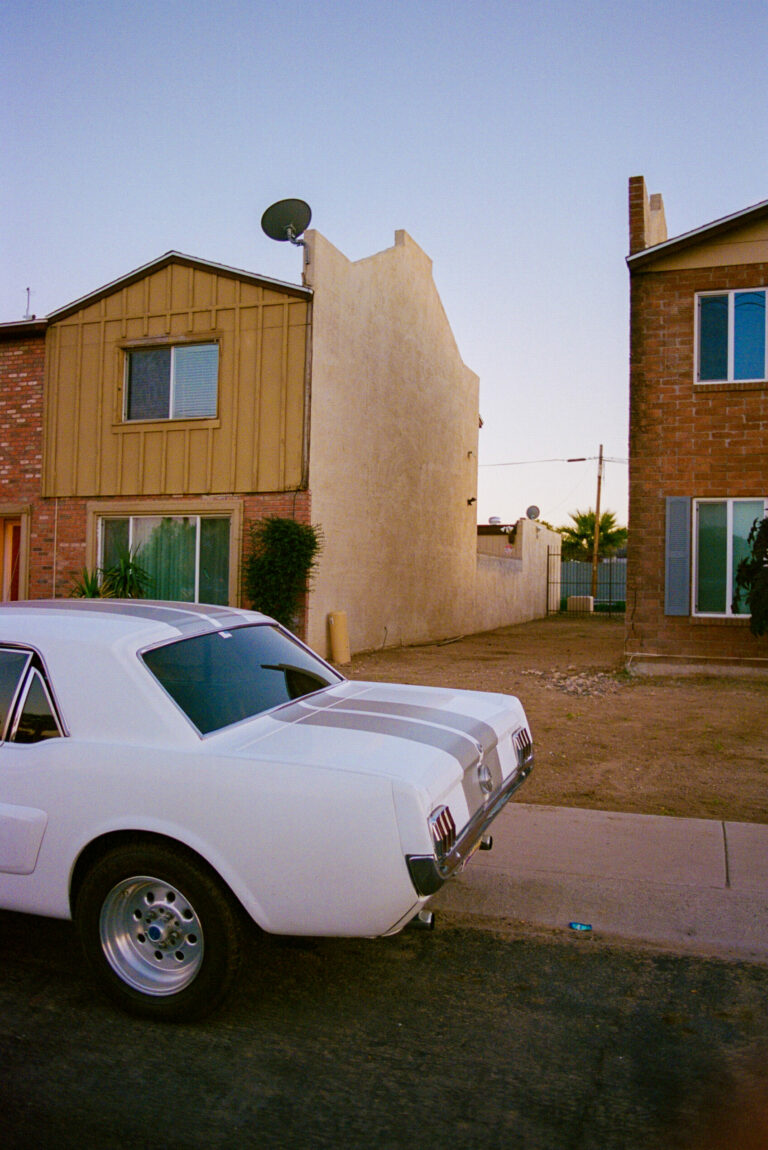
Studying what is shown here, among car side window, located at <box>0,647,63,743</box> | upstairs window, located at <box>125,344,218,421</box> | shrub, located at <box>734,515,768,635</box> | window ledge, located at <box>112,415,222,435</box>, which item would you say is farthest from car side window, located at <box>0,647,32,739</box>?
upstairs window, located at <box>125,344,218,421</box>

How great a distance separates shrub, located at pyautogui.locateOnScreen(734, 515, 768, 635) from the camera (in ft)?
36.0

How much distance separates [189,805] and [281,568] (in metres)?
10.4

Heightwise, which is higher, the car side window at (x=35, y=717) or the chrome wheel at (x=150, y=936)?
the car side window at (x=35, y=717)

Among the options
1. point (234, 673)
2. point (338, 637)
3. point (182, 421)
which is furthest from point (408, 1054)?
point (182, 421)

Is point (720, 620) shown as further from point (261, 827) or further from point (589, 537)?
point (589, 537)

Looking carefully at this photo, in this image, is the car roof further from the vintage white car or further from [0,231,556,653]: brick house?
[0,231,556,653]: brick house

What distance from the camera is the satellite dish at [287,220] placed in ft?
45.7

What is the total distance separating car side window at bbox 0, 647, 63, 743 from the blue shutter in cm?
1021

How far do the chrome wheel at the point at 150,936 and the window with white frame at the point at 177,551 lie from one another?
10.9m

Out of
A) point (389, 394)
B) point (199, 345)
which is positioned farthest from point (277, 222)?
point (389, 394)

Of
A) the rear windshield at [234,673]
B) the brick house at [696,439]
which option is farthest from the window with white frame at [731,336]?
the rear windshield at [234,673]

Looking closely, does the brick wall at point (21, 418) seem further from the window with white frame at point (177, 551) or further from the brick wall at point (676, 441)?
the brick wall at point (676, 441)

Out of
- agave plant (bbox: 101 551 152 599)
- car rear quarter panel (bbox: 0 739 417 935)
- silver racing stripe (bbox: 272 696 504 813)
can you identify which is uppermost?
agave plant (bbox: 101 551 152 599)

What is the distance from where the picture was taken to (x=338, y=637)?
14.3 metres
